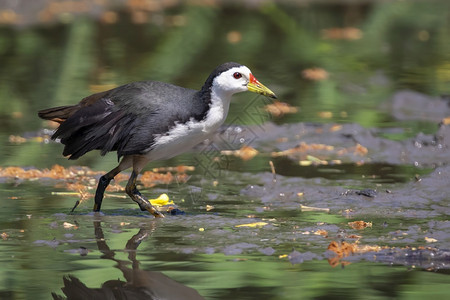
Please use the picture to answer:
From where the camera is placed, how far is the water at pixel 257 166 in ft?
21.2

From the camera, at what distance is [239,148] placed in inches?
424

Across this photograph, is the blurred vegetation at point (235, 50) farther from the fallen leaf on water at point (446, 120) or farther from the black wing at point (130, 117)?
the black wing at point (130, 117)

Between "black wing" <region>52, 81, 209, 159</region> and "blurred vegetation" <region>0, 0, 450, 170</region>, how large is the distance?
2.12 metres

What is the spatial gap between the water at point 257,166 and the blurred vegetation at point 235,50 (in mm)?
46

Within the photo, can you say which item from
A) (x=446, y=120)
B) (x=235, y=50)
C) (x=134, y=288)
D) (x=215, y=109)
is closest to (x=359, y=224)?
(x=215, y=109)

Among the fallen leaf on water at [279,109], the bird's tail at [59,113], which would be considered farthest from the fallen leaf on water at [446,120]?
the bird's tail at [59,113]

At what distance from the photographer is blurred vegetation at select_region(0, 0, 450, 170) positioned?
13.0m

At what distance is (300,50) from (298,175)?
663 centimetres

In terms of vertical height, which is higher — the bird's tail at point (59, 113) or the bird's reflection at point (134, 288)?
the bird's tail at point (59, 113)

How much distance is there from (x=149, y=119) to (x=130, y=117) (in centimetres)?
17

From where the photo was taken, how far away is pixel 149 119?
8.09 metres

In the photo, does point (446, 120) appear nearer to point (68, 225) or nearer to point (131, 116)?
point (131, 116)

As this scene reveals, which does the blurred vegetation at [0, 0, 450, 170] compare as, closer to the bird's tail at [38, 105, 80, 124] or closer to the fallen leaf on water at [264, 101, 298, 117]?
the fallen leaf on water at [264, 101, 298, 117]

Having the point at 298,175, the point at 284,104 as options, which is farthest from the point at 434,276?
the point at 284,104
